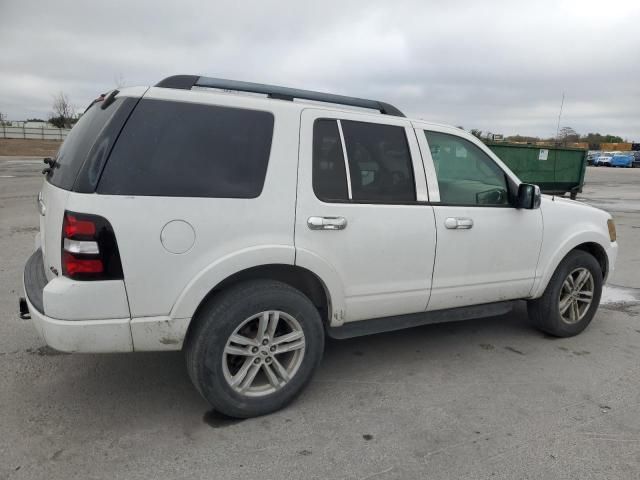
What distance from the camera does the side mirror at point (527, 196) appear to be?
148 inches

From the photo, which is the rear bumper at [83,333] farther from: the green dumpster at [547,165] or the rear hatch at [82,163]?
the green dumpster at [547,165]

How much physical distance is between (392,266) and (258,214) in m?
1.02

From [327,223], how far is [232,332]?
85 centimetres

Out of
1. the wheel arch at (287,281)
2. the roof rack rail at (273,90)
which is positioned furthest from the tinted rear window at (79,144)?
the wheel arch at (287,281)

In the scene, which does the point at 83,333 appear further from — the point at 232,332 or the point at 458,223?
the point at 458,223

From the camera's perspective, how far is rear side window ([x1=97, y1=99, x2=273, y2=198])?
258 centimetres

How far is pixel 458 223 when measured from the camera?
353 cm

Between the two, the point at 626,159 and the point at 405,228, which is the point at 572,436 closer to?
the point at 405,228

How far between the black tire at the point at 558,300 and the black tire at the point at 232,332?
7.48 ft

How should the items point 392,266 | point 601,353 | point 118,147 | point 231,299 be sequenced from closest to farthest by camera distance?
point 118,147 → point 231,299 → point 392,266 → point 601,353

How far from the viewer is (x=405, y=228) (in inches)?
130

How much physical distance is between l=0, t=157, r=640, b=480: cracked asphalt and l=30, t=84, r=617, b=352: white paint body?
53 centimetres

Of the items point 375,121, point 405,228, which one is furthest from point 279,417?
point 375,121

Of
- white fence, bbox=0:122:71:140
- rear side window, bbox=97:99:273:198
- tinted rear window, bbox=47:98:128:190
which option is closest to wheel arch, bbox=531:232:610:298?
rear side window, bbox=97:99:273:198
